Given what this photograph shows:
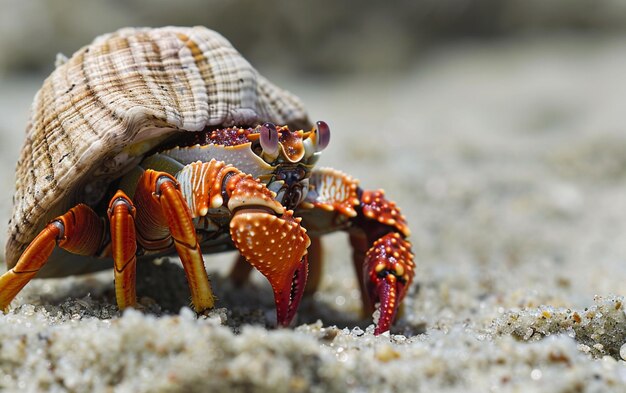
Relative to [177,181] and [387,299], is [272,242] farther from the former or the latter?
[387,299]

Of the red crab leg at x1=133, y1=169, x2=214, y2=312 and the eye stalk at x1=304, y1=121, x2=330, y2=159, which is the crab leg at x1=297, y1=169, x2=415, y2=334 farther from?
the red crab leg at x1=133, y1=169, x2=214, y2=312

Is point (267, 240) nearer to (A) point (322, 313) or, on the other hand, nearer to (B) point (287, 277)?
(B) point (287, 277)

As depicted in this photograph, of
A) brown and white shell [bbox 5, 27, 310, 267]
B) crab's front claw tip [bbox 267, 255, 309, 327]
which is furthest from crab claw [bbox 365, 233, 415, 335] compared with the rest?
brown and white shell [bbox 5, 27, 310, 267]

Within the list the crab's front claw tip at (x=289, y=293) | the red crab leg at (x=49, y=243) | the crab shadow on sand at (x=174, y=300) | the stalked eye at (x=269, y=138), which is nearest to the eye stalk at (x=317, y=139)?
the stalked eye at (x=269, y=138)

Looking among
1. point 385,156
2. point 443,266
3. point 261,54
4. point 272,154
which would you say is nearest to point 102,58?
point 272,154

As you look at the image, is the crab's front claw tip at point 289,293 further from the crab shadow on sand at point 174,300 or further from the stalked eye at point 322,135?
the stalked eye at point 322,135
